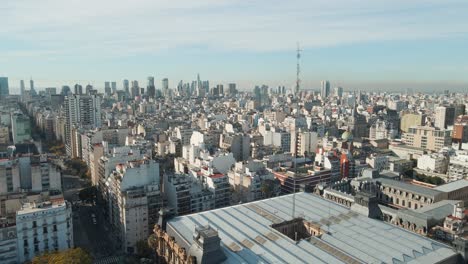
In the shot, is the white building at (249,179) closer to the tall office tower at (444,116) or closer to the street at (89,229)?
the street at (89,229)

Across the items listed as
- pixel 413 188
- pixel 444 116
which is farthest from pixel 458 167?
pixel 444 116

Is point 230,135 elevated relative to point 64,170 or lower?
elevated

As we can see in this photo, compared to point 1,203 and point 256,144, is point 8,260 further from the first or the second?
point 256,144

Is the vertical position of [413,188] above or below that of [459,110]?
below

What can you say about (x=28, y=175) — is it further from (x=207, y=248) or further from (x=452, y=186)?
(x=452, y=186)

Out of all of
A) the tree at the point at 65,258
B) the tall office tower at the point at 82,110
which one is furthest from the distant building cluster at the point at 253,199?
the tall office tower at the point at 82,110

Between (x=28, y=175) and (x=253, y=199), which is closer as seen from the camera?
(x=253, y=199)

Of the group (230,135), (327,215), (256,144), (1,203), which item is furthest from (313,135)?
(1,203)
